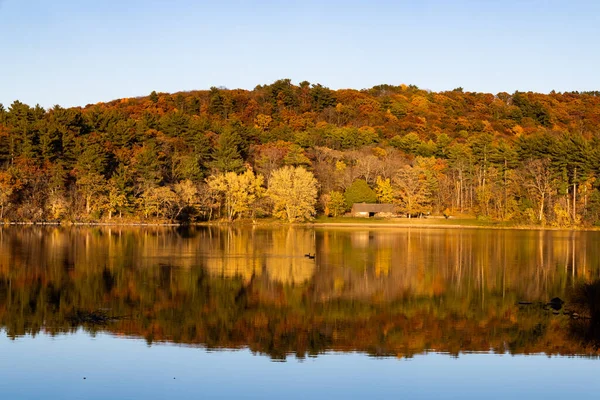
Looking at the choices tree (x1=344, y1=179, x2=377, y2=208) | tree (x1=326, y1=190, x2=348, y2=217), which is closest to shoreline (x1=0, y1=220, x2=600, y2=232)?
tree (x1=326, y1=190, x2=348, y2=217)

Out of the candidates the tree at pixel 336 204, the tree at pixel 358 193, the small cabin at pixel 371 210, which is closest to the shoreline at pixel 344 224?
the small cabin at pixel 371 210

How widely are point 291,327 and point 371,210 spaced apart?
65511 mm

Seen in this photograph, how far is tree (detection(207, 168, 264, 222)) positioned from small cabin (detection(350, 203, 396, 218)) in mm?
12141

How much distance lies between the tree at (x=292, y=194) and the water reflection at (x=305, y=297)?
110ft

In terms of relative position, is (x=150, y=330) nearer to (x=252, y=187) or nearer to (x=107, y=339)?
(x=107, y=339)

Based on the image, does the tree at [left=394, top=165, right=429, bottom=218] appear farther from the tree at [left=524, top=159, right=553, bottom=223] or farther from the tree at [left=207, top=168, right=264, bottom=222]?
the tree at [left=207, top=168, right=264, bottom=222]

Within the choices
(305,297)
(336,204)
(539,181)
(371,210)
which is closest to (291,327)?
(305,297)

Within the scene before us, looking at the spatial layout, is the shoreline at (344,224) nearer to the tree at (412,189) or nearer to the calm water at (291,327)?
the tree at (412,189)

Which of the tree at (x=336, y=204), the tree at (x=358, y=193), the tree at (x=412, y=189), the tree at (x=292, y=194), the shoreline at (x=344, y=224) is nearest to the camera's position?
the shoreline at (x=344, y=224)

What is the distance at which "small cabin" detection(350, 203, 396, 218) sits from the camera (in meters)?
84.1

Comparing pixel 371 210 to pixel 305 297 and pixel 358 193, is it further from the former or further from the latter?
pixel 305 297

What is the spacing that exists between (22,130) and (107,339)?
2307 inches

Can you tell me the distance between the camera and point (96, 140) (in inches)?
2891

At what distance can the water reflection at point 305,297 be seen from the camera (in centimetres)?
1808
